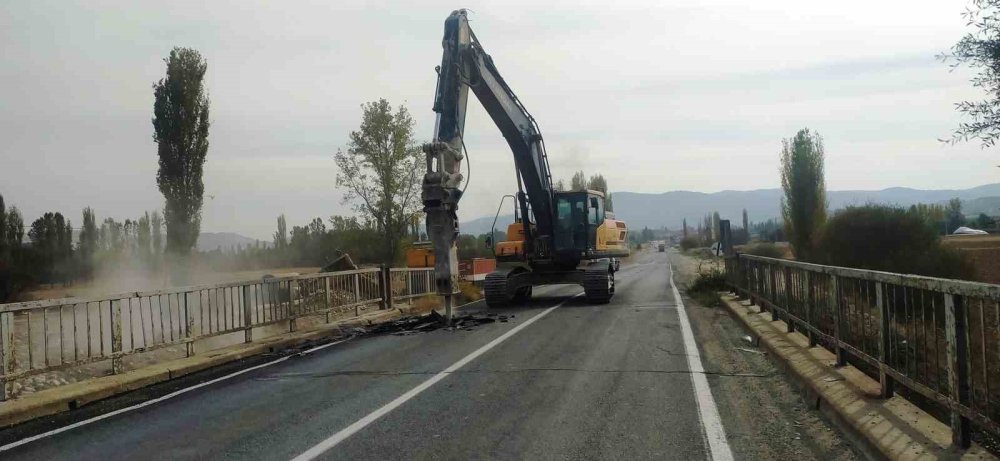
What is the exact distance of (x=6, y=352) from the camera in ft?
28.6

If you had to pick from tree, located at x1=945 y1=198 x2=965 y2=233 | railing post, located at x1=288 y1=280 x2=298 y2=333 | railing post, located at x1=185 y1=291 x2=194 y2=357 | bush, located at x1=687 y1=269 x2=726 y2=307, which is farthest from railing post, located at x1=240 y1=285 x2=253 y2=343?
tree, located at x1=945 y1=198 x2=965 y2=233

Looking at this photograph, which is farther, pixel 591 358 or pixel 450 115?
pixel 450 115

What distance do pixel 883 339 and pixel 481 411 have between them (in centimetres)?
380

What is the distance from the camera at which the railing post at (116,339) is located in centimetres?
1042

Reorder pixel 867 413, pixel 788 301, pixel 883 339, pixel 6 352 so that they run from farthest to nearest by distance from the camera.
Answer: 1. pixel 788 301
2. pixel 6 352
3. pixel 883 339
4. pixel 867 413

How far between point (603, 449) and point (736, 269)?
48.1ft

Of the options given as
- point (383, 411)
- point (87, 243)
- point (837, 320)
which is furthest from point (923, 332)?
point (87, 243)

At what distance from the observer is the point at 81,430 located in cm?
767

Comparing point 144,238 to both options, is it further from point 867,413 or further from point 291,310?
point 867,413

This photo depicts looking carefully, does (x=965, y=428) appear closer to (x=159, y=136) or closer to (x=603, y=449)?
(x=603, y=449)

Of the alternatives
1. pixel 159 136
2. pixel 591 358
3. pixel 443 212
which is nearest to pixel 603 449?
pixel 591 358

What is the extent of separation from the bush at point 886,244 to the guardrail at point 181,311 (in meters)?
14.8

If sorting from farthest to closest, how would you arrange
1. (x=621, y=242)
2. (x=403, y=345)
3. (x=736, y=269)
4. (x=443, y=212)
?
1. (x=621, y=242)
2. (x=736, y=269)
3. (x=443, y=212)
4. (x=403, y=345)

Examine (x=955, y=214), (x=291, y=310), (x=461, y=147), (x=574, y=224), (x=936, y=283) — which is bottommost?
(x=291, y=310)
